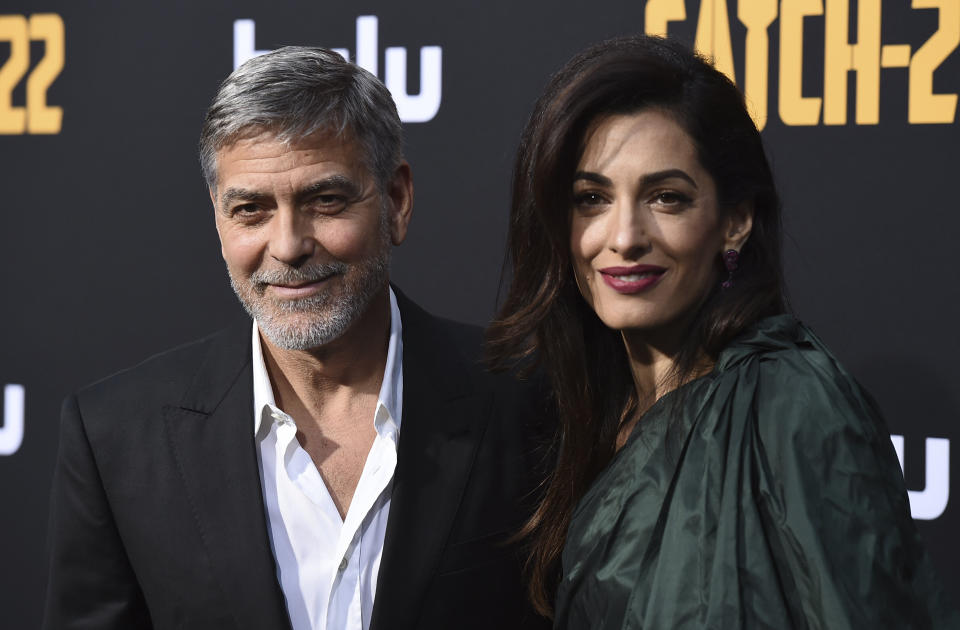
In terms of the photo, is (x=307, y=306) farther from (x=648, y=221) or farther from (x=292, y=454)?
(x=648, y=221)

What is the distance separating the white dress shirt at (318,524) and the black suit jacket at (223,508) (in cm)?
4

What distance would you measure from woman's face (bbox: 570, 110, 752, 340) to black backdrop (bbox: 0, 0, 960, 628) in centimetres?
78

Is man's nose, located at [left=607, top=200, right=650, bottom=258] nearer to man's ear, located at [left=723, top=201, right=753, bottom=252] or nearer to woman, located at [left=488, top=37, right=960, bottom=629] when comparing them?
woman, located at [left=488, top=37, right=960, bottom=629]

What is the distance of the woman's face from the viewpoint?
150 centimetres

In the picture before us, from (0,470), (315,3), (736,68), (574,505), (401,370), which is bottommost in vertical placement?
(0,470)

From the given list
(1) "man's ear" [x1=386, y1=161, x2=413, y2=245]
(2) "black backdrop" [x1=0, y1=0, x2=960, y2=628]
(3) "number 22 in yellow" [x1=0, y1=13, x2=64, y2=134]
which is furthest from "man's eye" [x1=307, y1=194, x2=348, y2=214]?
(3) "number 22 in yellow" [x1=0, y1=13, x2=64, y2=134]

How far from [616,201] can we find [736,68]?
99 centimetres

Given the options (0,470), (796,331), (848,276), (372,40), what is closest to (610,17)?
(372,40)

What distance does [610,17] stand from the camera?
96.2 inches

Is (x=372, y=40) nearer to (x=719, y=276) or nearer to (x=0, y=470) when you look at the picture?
(x=719, y=276)

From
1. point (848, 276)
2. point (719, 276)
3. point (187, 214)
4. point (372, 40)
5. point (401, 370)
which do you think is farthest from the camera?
point (187, 214)

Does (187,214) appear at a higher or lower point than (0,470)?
higher

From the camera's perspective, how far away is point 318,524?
62.4 inches

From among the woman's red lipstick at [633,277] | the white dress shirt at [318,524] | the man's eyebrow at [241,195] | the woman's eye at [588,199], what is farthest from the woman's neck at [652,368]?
the man's eyebrow at [241,195]
